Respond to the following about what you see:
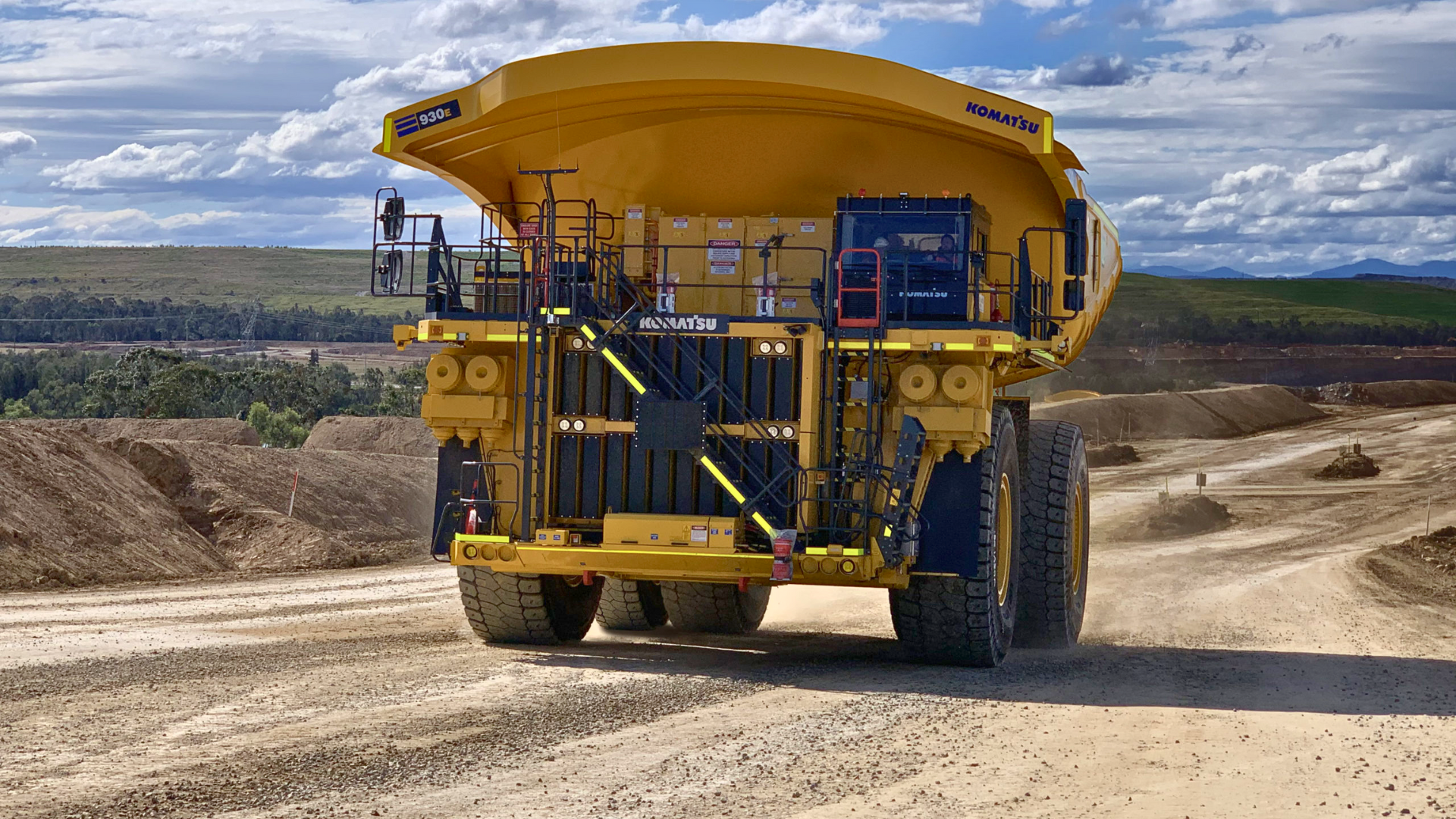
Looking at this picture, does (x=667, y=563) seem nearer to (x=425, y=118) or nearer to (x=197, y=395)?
(x=425, y=118)

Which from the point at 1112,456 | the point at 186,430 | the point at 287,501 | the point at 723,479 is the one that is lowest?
the point at 1112,456

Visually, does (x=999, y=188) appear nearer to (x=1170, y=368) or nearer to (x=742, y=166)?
(x=742, y=166)

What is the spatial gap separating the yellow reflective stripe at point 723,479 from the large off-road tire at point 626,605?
3.44m

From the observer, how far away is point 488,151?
1248 centimetres

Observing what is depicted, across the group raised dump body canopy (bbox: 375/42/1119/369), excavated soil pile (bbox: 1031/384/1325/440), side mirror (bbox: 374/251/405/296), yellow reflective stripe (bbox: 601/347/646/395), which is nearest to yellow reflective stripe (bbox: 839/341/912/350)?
raised dump body canopy (bbox: 375/42/1119/369)

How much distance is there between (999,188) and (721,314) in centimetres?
267

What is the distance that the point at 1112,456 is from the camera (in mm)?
45000

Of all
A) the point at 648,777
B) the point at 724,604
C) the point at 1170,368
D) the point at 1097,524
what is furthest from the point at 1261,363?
the point at 648,777

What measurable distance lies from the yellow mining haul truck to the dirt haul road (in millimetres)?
815

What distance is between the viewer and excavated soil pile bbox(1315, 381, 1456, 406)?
66.8 m

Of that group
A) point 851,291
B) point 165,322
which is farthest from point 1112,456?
point 165,322

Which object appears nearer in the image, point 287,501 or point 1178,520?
point 287,501

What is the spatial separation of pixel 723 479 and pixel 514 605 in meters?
2.07

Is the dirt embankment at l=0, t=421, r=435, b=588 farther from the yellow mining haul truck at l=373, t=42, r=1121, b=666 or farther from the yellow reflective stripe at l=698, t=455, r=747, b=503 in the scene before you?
the yellow reflective stripe at l=698, t=455, r=747, b=503
